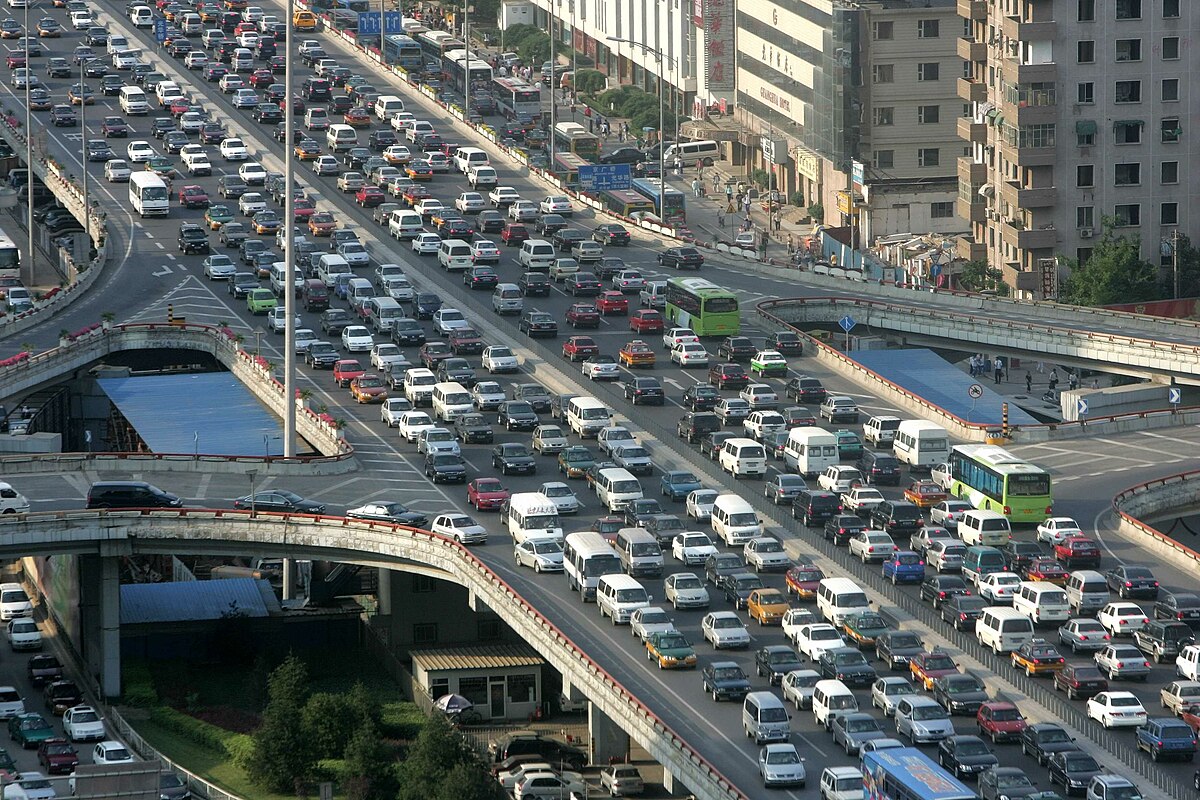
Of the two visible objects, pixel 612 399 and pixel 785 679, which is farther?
pixel 612 399

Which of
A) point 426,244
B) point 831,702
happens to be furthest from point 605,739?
point 426,244

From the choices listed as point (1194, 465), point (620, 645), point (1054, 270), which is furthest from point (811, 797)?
point (1054, 270)

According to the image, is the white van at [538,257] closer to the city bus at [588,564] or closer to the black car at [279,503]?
the black car at [279,503]

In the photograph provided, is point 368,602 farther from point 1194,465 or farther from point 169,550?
point 1194,465

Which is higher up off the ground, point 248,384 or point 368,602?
point 248,384

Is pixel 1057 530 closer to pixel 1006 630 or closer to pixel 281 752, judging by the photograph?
pixel 1006 630

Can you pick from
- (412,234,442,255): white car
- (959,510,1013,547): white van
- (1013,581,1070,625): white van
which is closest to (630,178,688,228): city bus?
(412,234,442,255): white car

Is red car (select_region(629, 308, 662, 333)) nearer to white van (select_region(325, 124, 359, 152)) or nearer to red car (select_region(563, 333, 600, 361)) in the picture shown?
red car (select_region(563, 333, 600, 361))
